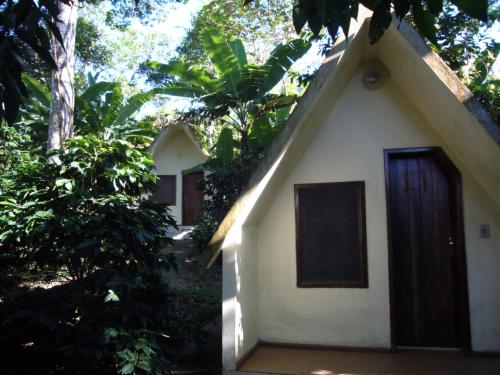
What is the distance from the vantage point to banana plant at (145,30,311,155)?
27.4ft

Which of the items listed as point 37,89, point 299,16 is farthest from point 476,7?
point 37,89

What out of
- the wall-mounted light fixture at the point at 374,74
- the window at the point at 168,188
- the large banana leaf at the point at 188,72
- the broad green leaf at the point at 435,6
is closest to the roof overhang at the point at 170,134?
the window at the point at 168,188

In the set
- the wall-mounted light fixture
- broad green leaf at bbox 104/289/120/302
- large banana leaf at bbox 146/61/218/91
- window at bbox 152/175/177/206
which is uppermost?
large banana leaf at bbox 146/61/218/91

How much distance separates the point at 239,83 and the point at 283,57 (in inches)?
41.2

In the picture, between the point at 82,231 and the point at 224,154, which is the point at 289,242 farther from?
the point at 224,154

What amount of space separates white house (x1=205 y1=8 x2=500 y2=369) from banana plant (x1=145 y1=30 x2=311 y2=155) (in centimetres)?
324

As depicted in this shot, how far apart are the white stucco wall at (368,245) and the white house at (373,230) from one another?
1 centimetres

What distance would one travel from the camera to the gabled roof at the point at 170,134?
51.6ft

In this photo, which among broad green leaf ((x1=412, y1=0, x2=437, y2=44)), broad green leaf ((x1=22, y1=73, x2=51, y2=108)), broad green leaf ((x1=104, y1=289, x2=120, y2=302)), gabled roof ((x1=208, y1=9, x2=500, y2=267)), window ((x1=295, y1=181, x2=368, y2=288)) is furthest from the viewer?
broad green leaf ((x1=22, y1=73, x2=51, y2=108))

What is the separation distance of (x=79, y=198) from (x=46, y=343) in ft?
4.53

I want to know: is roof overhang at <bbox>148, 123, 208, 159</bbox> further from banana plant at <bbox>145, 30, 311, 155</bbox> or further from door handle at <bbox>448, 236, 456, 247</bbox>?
door handle at <bbox>448, 236, 456, 247</bbox>

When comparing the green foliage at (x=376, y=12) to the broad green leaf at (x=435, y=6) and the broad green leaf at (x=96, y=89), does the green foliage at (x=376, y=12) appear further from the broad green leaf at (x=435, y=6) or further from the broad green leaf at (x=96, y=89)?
the broad green leaf at (x=96, y=89)

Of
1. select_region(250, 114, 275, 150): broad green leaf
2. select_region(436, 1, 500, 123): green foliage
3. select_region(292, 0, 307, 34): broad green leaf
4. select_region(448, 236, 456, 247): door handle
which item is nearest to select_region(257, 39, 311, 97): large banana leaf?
select_region(250, 114, 275, 150): broad green leaf

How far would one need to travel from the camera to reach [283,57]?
828 cm
